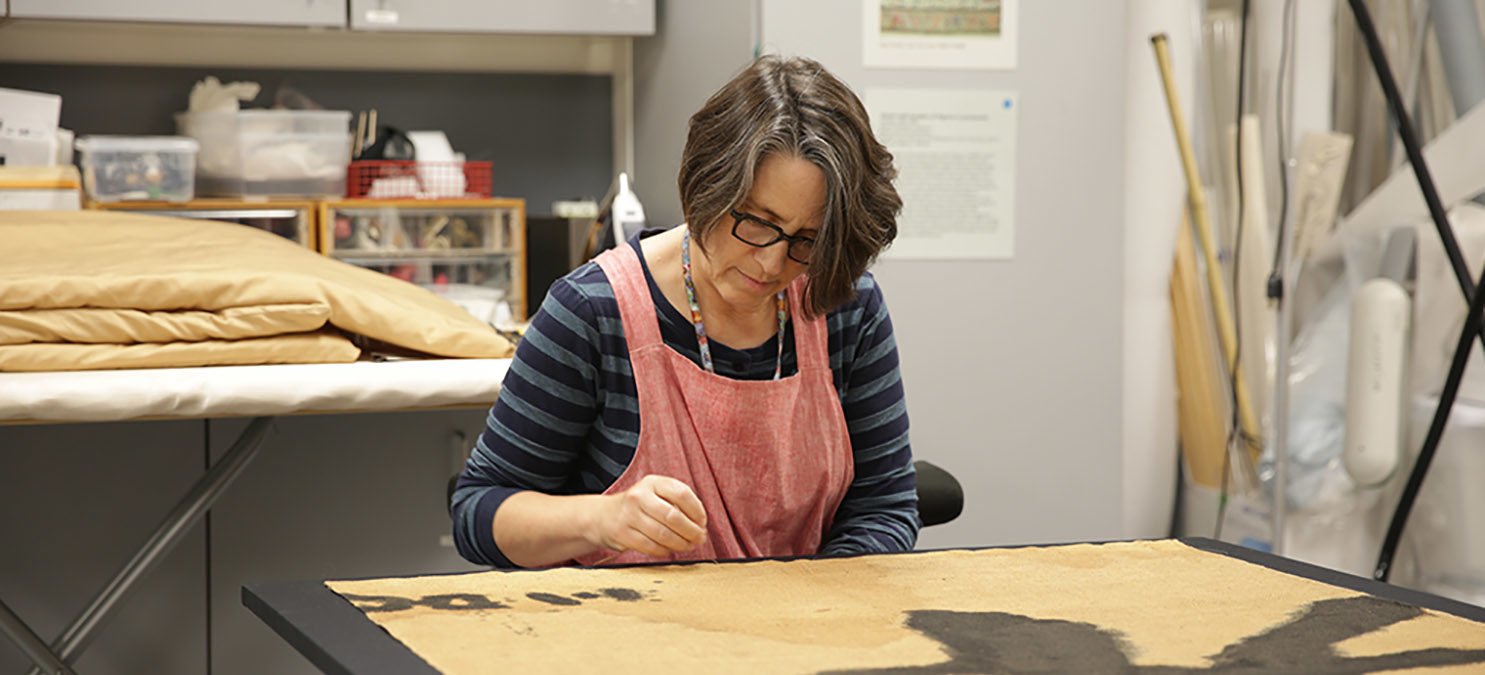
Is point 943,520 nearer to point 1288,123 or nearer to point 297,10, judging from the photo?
point 1288,123

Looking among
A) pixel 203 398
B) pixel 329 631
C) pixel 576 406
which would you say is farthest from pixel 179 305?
pixel 329 631

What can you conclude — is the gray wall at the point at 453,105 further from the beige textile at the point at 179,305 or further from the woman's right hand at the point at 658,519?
the woman's right hand at the point at 658,519

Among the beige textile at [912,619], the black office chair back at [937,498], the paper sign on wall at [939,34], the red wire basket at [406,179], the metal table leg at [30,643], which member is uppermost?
the paper sign on wall at [939,34]

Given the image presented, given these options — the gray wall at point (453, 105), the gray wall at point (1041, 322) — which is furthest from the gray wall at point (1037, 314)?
the gray wall at point (453, 105)

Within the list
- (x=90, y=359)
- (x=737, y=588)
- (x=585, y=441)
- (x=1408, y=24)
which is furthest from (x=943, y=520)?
(x=1408, y=24)

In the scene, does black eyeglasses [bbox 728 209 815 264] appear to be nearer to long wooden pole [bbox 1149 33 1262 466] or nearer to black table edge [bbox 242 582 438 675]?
black table edge [bbox 242 582 438 675]

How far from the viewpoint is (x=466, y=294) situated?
8.68 feet

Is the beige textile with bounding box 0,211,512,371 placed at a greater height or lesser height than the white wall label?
lesser

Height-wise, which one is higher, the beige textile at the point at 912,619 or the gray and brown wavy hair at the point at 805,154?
the gray and brown wavy hair at the point at 805,154

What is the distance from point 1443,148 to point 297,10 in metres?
2.21

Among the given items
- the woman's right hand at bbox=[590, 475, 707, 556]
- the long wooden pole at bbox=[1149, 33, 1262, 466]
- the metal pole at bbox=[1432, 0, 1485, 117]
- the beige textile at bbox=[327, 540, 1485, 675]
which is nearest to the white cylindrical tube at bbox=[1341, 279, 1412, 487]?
the long wooden pole at bbox=[1149, 33, 1262, 466]

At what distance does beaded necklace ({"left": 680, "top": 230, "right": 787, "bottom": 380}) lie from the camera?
54.6 inches

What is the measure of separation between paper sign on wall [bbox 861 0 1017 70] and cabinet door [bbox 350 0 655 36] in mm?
559

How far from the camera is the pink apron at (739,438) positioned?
1.37 meters
